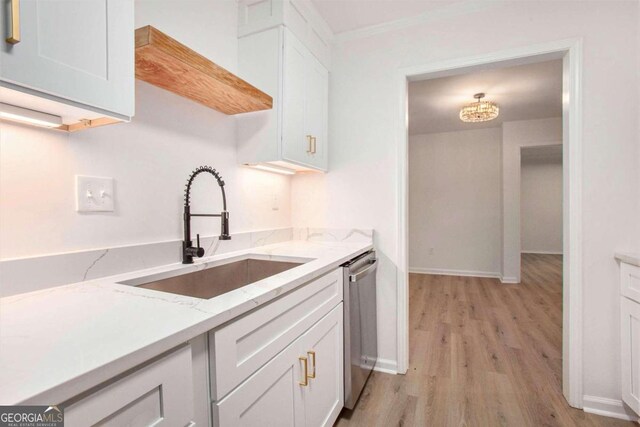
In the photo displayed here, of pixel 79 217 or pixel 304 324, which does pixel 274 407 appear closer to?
pixel 304 324

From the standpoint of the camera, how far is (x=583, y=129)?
1.68 m

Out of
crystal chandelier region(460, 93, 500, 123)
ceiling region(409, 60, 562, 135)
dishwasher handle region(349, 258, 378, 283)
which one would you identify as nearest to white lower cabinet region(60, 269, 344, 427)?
dishwasher handle region(349, 258, 378, 283)

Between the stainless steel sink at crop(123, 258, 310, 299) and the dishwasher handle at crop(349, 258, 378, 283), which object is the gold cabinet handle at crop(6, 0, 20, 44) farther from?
the dishwasher handle at crop(349, 258, 378, 283)

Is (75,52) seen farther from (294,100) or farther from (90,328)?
(294,100)

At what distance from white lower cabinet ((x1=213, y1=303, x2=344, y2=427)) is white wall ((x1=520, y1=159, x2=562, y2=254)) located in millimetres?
7714

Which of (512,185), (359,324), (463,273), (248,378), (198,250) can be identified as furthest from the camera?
(463,273)

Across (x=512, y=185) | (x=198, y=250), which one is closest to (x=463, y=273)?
A: (x=512, y=185)

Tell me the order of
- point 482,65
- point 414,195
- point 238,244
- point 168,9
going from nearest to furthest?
point 168,9, point 238,244, point 482,65, point 414,195

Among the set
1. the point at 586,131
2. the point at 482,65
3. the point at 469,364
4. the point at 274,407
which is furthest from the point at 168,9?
the point at 469,364

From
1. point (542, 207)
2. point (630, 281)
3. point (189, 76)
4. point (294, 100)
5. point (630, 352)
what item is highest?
point (294, 100)

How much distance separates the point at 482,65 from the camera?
1912 mm

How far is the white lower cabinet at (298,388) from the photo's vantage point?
2.77 ft

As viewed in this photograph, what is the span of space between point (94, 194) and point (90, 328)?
628 mm

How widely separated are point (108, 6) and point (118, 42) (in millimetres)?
87
